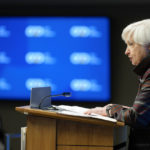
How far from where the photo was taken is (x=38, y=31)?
4.19m

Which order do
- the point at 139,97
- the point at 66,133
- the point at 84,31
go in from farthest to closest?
1. the point at 84,31
2. the point at 66,133
3. the point at 139,97

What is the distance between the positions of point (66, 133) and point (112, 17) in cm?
283

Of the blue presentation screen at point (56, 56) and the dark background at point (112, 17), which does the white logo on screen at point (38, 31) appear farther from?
the dark background at point (112, 17)

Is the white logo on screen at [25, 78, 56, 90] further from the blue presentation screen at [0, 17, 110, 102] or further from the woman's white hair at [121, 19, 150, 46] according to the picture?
the woman's white hair at [121, 19, 150, 46]

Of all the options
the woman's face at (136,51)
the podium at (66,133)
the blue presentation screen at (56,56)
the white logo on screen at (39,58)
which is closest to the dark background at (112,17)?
the blue presentation screen at (56,56)

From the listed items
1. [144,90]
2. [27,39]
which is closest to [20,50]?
[27,39]

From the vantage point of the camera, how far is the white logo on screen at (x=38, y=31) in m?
4.18

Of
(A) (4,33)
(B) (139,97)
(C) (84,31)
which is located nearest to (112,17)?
(C) (84,31)

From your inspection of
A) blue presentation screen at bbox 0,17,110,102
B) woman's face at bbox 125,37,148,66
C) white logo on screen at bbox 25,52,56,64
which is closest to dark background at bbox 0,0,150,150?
blue presentation screen at bbox 0,17,110,102

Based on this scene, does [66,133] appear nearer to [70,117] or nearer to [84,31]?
[70,117]

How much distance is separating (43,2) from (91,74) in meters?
1.36

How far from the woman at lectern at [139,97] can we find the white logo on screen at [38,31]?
94.3 inches

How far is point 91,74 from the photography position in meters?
4.14

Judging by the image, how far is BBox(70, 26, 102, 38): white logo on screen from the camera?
4.12 meters
